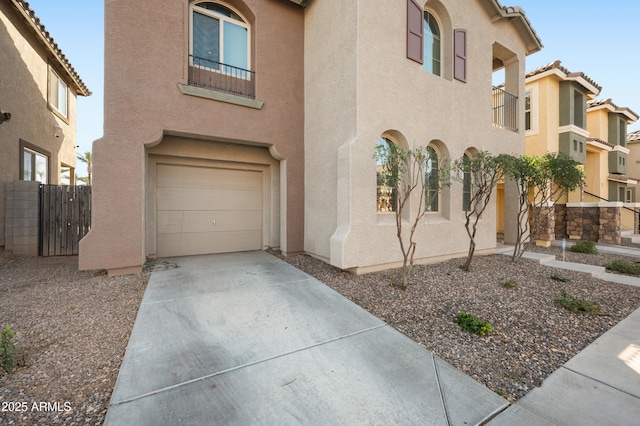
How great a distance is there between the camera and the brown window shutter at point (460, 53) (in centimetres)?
691

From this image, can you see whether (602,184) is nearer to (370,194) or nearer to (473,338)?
(370,194)

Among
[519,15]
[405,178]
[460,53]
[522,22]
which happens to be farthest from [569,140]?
[405,178]

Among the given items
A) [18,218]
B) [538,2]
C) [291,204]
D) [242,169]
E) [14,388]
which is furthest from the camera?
[538,2]

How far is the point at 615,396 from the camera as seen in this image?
2.15 metres

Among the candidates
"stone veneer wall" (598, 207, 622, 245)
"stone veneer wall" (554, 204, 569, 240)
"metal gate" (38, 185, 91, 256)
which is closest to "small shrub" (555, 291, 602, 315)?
"stone veneer wall" (598, 207, 622, 245)

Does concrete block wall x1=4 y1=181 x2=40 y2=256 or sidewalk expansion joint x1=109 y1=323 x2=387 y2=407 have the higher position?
concrete block wall x1=4 y1=181 x2=40 y2=256

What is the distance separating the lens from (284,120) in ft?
22.8

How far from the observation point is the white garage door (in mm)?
6805

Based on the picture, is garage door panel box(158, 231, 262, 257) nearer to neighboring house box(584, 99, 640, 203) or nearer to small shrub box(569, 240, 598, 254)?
small shrub box(569, 240, 598, 254)

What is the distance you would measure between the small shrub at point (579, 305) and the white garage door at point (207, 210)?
7101 mm

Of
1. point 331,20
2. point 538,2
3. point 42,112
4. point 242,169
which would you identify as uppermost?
point 538,2

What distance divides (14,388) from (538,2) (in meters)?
15.1

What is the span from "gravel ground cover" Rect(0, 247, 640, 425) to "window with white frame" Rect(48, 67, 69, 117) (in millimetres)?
6926

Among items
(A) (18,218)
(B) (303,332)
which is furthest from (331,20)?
(A) (18,218)
